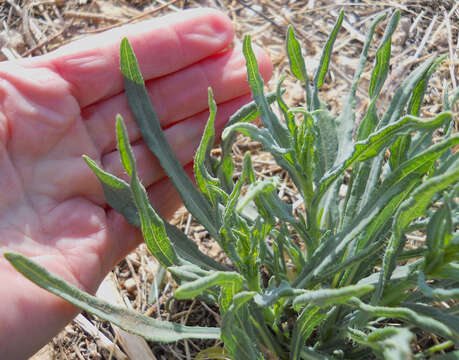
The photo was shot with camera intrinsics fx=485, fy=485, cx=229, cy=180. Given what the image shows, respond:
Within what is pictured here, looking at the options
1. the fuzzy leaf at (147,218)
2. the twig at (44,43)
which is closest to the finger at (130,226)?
the fuzzy leaf at (147,218)

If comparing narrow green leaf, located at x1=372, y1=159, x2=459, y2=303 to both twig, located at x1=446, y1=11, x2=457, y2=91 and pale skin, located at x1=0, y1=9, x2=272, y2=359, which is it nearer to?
pale skin, located at x1=0, y1=9, x2=272, y2=359

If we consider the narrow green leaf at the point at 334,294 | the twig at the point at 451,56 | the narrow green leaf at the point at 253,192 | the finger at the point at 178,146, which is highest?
the narrow green leaf at the point at 253,192

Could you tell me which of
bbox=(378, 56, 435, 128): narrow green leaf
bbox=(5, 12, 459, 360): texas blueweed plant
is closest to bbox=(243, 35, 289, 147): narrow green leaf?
bbox=(5, 12, 459, 360): texas blueweed plant

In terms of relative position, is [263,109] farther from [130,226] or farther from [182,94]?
[130,226]

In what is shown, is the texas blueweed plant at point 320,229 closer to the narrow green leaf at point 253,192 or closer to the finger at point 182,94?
the narrow green leaf at point 253,192

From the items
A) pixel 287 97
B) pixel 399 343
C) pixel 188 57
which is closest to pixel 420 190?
pixel 399 343

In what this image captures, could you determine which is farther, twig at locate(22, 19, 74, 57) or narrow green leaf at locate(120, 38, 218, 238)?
twig at locate(22, 19, 74, 57)

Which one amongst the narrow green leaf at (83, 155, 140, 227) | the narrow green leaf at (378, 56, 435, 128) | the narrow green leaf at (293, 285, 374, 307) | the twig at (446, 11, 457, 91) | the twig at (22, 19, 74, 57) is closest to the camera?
the narrow green leaf at (293, 285, 374, 307)
